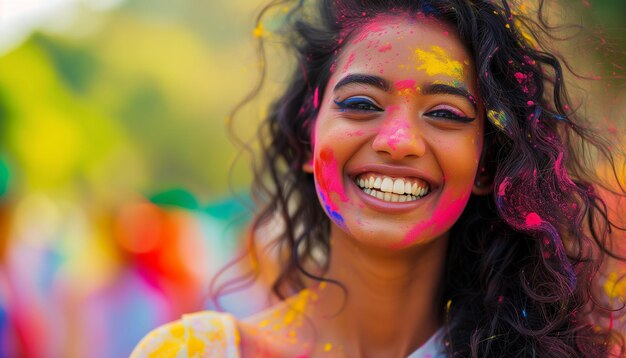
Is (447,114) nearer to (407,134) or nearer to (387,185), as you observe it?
(407,134)

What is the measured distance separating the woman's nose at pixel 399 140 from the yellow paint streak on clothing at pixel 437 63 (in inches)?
6.2

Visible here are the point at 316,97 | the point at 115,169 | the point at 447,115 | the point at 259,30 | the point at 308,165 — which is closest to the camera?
the point at 447,115

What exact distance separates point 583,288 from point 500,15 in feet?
2.73

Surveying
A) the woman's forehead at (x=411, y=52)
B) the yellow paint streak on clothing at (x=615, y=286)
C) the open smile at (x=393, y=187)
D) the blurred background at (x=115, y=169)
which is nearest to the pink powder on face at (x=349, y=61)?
the woman's forehead at (x=411, y=52)

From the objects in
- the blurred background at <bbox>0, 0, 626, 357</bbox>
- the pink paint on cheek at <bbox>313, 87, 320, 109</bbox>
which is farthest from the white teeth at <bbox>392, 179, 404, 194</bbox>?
the blurred background at <bbox>0, 0, 626, 357</bbox>

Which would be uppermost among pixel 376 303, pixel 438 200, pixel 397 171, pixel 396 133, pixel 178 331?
pixel 396 133

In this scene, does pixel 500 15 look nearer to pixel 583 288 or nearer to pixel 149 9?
pixel 583 288

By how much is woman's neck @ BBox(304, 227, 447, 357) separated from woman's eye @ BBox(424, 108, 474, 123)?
42 cm

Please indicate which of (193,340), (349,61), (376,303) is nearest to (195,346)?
(193,340)

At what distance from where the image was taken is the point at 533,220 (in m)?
2.06

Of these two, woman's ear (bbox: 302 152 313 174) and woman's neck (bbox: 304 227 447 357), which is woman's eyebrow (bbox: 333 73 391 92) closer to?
woman's ear (bbox: 302 152 313 174)

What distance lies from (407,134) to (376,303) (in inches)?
22.6

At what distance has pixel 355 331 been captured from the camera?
7.23 feet

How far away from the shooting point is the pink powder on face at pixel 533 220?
6.75ft
